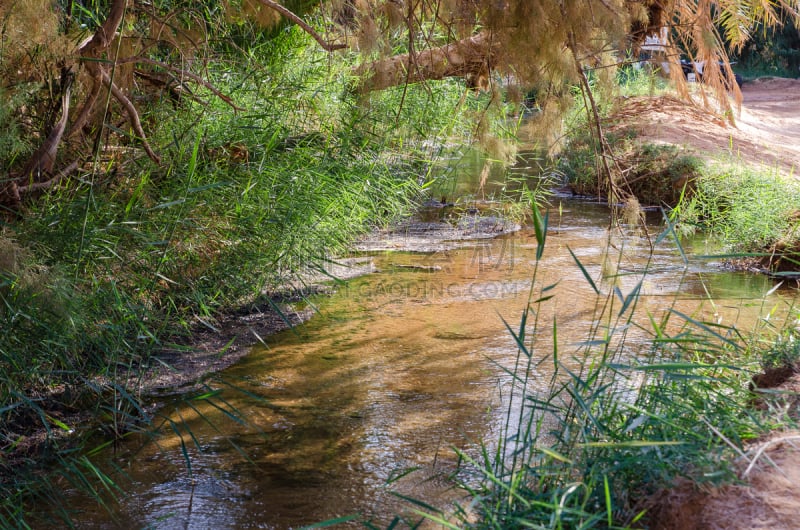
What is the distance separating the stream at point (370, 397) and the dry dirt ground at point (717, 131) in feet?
10.7

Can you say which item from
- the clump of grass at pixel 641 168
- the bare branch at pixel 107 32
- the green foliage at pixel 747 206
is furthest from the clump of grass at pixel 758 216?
the bare branch at pixel 107 32

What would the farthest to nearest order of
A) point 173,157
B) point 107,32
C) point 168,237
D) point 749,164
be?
point 749,164
point 173,157
point 168,237
point 107,32

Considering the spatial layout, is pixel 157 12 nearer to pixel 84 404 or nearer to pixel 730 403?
pixel 84 404

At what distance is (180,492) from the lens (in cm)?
337

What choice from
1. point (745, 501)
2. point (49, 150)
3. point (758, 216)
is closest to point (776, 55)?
point (758, 216)

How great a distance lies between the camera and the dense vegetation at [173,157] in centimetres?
360

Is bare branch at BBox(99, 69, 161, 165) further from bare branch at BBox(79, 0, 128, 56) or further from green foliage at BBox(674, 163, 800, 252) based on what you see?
green foliage at BBox(674, 163, 800, 252)

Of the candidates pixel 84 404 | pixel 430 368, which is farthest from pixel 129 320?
pixel 430 368

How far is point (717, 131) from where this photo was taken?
433 inches

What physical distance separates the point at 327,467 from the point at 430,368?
4.37 ft

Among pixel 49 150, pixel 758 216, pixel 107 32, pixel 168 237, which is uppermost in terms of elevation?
pixel 107 32

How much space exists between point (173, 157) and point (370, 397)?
187 cm

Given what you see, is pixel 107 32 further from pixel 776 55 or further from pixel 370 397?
pixel 776 55

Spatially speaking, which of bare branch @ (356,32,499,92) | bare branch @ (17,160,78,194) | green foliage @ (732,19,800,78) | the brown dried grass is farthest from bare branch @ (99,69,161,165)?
green foliage @ (732,19,800,78)
